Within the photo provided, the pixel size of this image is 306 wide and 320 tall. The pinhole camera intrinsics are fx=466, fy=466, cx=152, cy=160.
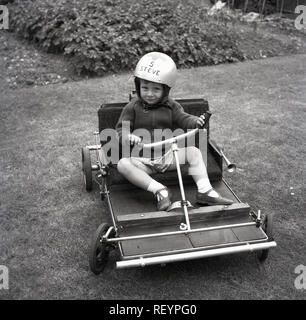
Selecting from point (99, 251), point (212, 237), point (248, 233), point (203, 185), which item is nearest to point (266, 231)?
point (248, 233)

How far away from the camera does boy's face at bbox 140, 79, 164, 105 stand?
13.4ft

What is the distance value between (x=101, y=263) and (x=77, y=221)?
0.85m

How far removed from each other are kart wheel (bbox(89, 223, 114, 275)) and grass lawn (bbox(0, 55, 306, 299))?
10 centimetres

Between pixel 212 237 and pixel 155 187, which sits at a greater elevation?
pixel 155 187

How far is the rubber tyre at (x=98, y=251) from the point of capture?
3283 mm

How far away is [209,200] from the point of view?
12.3 ft

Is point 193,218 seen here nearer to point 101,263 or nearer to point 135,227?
point 135,227

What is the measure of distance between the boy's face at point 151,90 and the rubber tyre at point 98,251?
4.24ft

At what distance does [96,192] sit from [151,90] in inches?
49.6

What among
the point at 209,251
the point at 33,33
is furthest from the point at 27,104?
the point at 209,251

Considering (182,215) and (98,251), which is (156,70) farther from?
(98,251)
